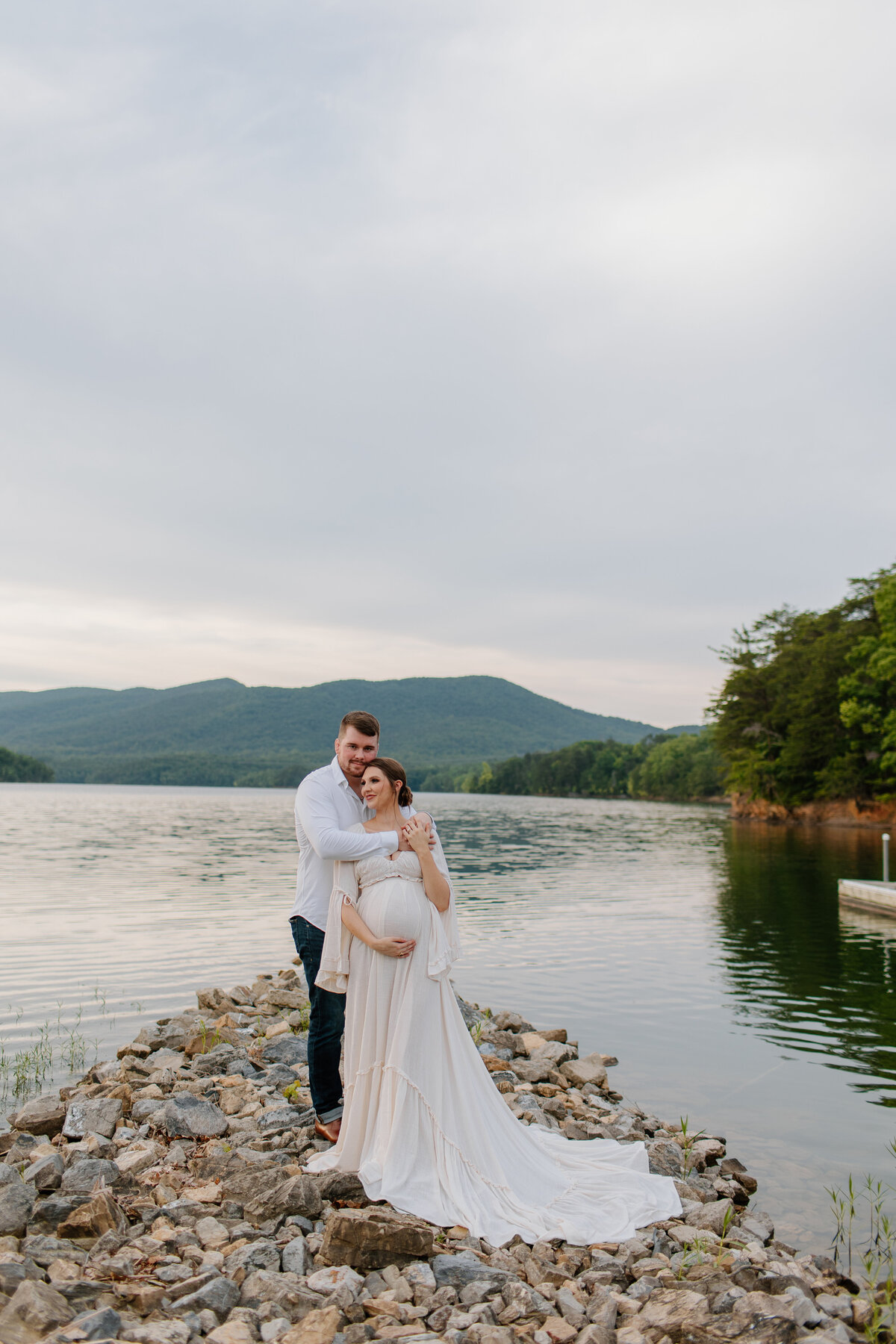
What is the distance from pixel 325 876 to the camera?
6.20 m

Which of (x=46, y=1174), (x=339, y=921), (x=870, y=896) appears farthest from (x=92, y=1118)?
(x=870, y=896)

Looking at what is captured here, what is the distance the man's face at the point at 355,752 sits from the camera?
6027 mm

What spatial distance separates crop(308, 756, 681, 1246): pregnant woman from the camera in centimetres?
538

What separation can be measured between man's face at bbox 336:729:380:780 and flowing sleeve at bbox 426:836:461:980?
72 cm

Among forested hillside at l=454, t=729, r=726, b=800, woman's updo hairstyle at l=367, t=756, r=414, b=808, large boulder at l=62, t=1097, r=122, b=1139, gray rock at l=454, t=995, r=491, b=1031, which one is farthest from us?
forested hillside at l=454, t=729, r=726, b=800

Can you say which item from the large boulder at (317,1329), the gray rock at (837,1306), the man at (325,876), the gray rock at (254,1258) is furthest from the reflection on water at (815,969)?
the large boulder at (317,1329)

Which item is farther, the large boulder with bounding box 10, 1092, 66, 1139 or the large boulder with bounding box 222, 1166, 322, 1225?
the large boulder with bounding box 10, 1092, 66, 1139

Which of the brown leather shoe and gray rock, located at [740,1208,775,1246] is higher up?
the brown leather shoe

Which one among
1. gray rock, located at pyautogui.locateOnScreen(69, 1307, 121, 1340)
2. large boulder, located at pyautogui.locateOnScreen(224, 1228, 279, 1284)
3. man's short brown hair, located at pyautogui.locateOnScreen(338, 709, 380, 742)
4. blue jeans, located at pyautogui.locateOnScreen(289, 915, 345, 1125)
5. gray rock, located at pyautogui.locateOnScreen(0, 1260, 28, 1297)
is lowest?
large boulder, located at pyautogui.locateOnScreen(224, 1228, 279, 1284)

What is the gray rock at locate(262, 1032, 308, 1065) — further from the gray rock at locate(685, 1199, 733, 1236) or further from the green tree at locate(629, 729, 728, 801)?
the green tree at locate(629, 729, 728, 801)

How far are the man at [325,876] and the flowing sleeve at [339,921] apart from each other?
0.22 m

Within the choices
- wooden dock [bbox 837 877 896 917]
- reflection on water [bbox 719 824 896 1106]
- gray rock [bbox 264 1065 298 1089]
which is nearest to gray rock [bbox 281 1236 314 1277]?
gray rock [bbox 264 1065 298 1089]

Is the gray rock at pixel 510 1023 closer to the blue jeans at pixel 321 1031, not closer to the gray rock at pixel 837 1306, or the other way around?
the blue jeans at pixel 321 1031

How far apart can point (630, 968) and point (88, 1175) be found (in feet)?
38.9
